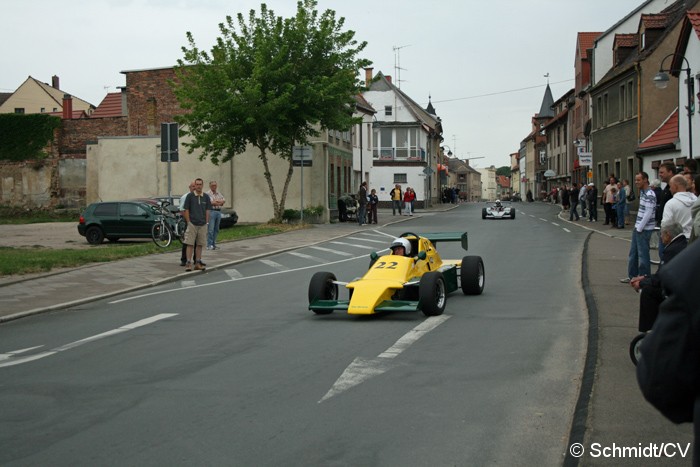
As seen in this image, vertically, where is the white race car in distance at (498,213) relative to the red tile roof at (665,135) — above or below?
below

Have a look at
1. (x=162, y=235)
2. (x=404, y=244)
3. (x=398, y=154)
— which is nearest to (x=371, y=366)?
(x=404, y=244)

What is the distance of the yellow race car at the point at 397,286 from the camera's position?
10641 millimetres

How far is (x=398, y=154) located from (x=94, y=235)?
51310 mm

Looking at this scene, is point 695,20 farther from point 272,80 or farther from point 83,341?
point 83,341

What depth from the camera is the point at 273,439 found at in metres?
5.50

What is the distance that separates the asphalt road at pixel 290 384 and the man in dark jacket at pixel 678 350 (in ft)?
9.26

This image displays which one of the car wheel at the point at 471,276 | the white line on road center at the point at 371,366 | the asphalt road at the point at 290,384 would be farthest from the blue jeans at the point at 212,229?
the white line on road center at the point at 371,366

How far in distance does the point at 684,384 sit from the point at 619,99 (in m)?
42.7

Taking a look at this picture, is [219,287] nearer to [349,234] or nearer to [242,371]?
[242,371]

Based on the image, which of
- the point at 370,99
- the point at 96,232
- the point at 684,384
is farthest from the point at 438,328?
the point at 370,99

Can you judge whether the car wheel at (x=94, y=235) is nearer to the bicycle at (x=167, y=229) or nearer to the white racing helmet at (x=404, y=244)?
the bicycle at (x=167, y=229)

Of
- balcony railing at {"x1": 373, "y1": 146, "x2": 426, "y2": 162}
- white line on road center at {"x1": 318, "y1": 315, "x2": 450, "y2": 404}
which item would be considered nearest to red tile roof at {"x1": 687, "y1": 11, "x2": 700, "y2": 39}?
white line on road center at {"x1": 318, "y1": 315, "x2": 450, "y2": 404}

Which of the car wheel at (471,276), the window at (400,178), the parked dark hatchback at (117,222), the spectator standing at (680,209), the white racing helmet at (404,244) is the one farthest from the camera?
the window at (400,178)

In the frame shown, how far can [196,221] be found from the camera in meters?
17.5
